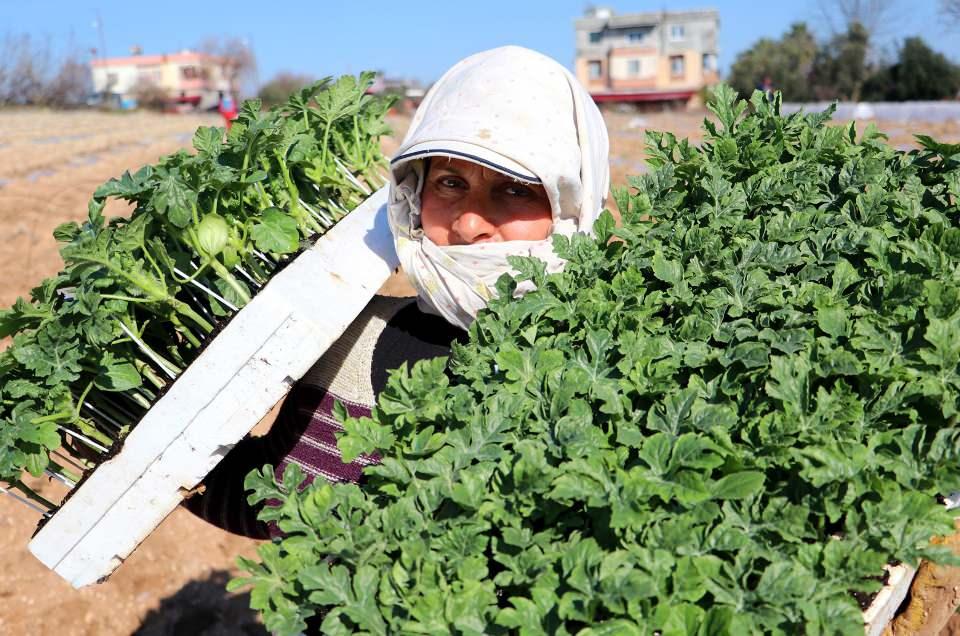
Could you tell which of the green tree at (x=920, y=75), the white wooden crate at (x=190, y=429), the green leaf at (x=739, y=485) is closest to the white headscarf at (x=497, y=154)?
the white wooden crate at (x=190, y=429)

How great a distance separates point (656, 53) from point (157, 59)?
128 feet

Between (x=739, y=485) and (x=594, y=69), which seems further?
(x=594, y=69)

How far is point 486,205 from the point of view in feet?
6.41

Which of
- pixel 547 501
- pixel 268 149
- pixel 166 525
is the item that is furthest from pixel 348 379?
pixel 166 525

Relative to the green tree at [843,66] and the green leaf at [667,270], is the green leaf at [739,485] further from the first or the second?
the green tree at [843,66]

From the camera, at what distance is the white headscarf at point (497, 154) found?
5.98ft

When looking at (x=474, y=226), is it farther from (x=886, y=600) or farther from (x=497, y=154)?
(x=886, y=600)

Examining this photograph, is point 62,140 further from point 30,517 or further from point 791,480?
point 791,480

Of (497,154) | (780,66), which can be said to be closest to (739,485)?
(497,154)

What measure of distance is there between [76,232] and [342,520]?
112cm

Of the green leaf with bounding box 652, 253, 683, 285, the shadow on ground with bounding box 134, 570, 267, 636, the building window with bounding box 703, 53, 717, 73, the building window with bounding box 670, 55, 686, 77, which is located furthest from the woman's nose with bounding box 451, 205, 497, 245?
the building window with bounding box 703, 53, 717, 73

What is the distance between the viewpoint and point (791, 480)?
1.08 meters

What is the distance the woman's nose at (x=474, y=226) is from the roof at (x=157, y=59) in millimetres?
72448

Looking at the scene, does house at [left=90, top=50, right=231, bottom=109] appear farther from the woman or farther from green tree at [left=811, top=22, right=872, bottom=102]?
the woman
